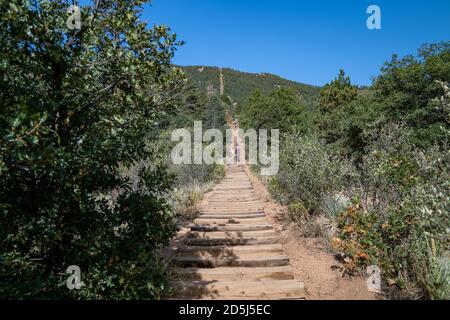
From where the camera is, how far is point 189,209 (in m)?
9.86

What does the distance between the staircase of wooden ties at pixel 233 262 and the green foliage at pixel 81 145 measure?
1187 mm

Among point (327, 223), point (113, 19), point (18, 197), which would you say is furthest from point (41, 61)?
point (327, 223)

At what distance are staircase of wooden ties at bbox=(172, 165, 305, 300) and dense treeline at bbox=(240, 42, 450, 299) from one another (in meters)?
1.06

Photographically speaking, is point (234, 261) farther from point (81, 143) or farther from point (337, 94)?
point (337, 94)

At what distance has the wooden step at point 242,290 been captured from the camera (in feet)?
14.9

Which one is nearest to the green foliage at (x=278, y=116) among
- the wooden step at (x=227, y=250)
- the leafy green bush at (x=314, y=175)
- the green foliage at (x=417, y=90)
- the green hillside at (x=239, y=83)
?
the green foliage at (x=417, y=90)

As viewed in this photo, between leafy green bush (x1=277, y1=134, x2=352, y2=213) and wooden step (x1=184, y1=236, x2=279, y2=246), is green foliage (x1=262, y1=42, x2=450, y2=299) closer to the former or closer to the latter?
leafy green bush (x1=277, y1=134, x2=352, y2=213)

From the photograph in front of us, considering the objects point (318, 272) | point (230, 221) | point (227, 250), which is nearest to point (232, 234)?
point (227, 250)

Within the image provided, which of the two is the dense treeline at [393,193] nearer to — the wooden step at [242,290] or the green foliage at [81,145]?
the wooden step at [242,290]

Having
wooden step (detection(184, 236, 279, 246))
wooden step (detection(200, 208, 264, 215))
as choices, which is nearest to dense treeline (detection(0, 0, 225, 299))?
wooden step (detection(184, 236, 279, 246))
